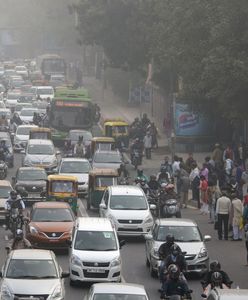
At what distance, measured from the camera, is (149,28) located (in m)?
81.8

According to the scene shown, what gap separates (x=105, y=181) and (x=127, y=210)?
7662 mm

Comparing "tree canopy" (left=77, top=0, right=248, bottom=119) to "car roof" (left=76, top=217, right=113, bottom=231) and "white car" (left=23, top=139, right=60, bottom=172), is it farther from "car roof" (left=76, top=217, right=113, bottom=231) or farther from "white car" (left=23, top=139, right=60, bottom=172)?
"car roof" (left=76, top=217, right=113, bottom=231)

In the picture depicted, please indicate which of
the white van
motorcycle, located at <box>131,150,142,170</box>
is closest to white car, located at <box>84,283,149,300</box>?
the white van

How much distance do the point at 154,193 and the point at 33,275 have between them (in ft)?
56.4

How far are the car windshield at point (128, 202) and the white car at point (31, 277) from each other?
1045cm

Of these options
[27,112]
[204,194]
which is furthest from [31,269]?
[27,112]

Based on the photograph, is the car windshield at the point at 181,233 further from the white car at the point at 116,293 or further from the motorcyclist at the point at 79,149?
the motorcyclist at the point at 79,149

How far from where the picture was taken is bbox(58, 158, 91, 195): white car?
51094 millimetres

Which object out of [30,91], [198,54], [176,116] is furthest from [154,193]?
[30,91]

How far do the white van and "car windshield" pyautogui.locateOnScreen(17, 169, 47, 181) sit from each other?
16.1 meters

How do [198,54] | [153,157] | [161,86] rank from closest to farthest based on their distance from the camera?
[198,54]
[153,157]
[161,86]

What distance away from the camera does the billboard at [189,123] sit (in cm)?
6862

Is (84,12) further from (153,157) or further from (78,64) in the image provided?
(78,64)

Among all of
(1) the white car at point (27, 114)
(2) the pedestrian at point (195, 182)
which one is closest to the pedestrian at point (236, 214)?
(2) the pedestrian at point (195, 182)
